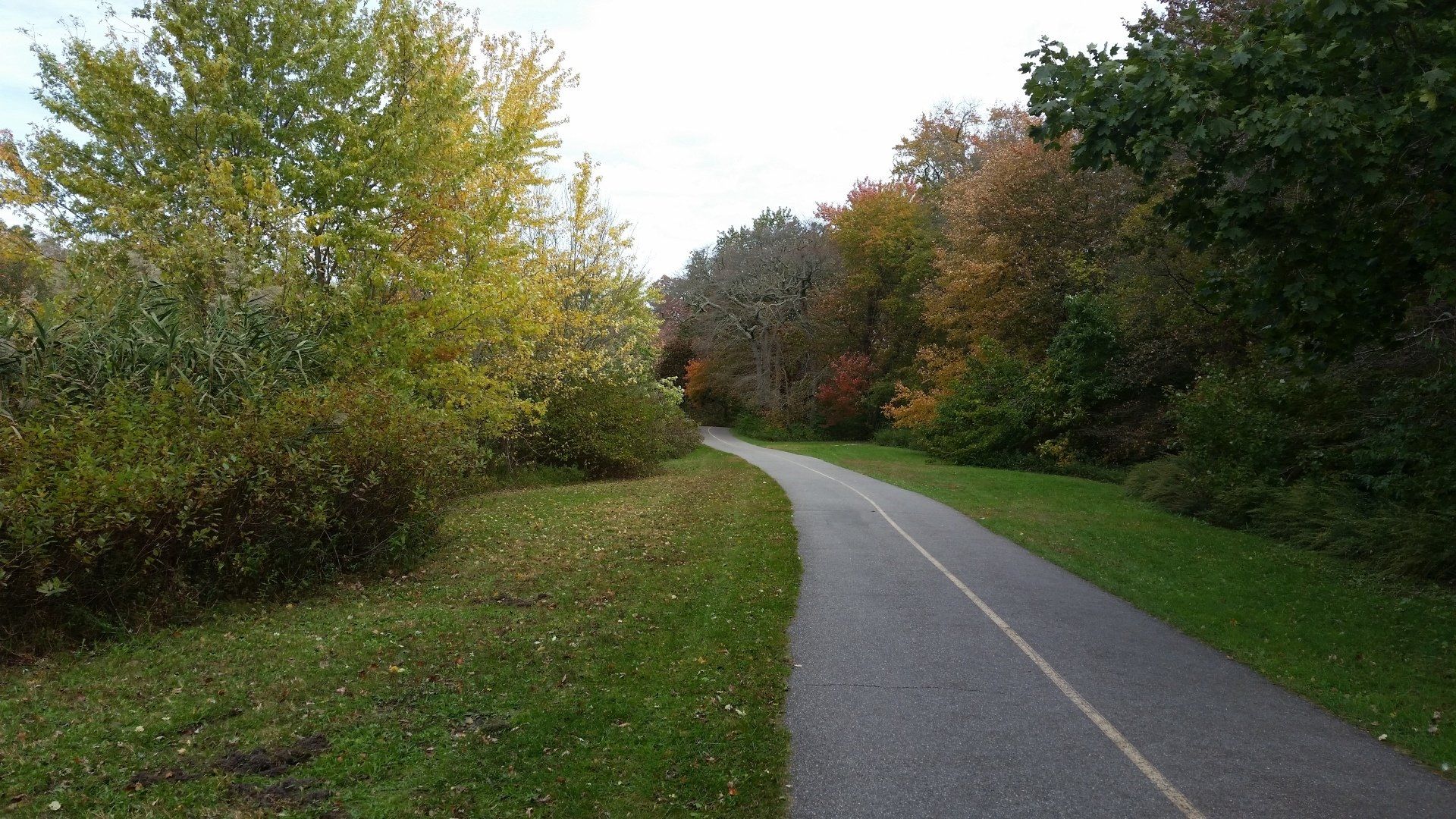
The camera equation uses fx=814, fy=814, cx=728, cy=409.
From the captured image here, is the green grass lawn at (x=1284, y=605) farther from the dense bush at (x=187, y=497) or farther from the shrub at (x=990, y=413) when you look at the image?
the shrub at (x=990, y=413)

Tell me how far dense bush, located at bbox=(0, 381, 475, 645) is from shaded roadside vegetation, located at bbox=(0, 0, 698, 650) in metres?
0.02

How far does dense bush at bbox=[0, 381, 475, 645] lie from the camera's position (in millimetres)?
6566

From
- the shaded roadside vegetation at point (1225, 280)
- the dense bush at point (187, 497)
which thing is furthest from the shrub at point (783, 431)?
the dense bush at point (187, 497)

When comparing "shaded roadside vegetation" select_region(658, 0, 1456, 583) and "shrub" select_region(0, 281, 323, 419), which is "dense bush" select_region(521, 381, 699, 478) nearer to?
"shrub" select_region(0, 281, 323, 419)

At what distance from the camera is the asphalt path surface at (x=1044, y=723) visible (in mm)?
4473

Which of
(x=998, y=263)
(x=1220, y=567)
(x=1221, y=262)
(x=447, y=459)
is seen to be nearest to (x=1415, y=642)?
(x=1220, y=567)

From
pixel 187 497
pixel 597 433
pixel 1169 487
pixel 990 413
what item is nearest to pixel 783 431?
pixel 990 413

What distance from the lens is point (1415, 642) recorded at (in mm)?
7906

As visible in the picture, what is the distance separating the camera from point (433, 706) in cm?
570

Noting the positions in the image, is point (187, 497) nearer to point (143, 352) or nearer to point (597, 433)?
point (143, 352)

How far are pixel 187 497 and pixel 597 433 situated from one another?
1598cm

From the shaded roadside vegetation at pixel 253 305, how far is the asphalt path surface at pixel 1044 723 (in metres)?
5.51

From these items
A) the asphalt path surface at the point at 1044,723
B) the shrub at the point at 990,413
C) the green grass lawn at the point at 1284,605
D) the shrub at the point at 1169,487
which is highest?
the shrub at the point at 990,413

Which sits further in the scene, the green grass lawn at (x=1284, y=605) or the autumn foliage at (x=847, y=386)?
the autumn foliage at (x=847, y=386)
